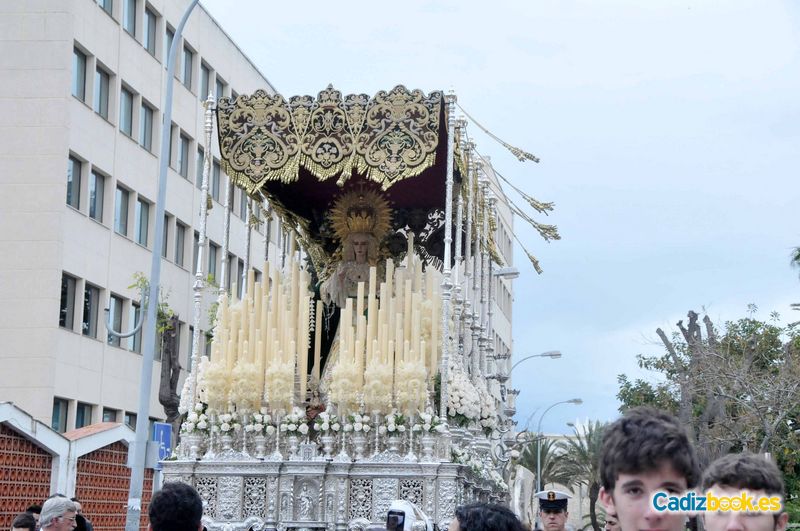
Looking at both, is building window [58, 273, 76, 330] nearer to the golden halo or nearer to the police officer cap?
the golden halo

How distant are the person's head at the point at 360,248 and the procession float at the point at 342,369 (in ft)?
0.07

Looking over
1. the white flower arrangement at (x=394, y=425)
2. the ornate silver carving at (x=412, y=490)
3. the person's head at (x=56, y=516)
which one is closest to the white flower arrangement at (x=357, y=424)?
the white flower arrangement at (x=394, y=425)

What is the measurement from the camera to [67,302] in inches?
1262

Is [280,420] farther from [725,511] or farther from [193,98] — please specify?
[193,98]

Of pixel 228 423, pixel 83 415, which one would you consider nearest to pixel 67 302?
pixel 83 415

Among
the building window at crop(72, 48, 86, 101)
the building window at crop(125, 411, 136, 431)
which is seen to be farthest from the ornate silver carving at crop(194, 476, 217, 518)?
the building window at crop(125, 411, 136, 431)

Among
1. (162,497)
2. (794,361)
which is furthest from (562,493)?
(794,361)

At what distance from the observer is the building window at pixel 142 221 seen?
36.8 m

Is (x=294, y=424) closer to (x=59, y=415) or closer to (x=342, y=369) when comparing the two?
(x=342, y=369)

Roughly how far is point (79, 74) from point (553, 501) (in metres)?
26.3

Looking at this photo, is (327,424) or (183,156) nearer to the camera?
(327,424)

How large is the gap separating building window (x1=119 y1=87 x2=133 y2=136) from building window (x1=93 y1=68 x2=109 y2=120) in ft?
2.46

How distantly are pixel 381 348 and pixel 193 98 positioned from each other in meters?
27.5

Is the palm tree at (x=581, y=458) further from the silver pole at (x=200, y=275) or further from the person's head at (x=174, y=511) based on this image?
the person's head at (x=174, y=511)
